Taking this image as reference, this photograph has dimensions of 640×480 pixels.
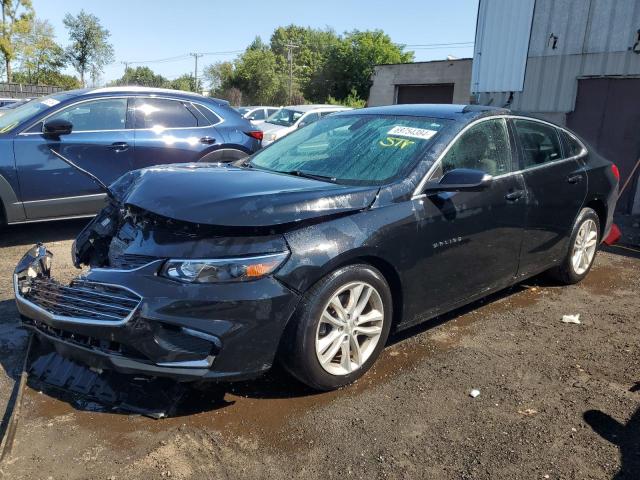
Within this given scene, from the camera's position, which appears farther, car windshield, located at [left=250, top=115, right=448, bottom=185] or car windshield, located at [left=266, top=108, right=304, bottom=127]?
car windshield, located at [left=266, top=108, right=304, bottom=127]

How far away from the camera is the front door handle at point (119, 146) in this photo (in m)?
6.29

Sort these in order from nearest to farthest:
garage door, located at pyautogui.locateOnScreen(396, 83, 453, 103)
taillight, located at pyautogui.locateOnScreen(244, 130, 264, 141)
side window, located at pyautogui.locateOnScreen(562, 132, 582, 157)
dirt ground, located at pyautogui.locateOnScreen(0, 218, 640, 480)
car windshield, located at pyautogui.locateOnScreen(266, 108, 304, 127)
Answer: dirt ground, located at pyautogui.locateOnScreen(0, 218, 640, 480) → side window, located at pyautogui.locateOnScreen(562, 132, 582, 157) → taillight, located at pyautogui.locateOnScreen(244, 130, 264, 141) → car windshield, located at pyautogui.locateOnScreen(266, 108, 304, 127) → garage door, located at pyautogui.locateOnScreen(396, 83, 453, 103)

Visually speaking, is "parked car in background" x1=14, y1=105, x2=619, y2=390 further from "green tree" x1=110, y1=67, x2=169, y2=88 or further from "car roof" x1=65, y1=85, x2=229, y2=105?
"green tree" x1=110, y1=67, x2=169, y2=88

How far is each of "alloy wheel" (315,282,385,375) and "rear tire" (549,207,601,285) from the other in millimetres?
2581

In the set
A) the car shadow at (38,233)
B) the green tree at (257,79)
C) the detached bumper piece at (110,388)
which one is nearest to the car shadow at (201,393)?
the detached bumper piece at (110,388)

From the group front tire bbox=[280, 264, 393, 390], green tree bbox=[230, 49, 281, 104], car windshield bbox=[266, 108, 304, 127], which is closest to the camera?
front tire bbox=[280, 264, 393, 390]

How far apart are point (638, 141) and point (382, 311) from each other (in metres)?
8.19

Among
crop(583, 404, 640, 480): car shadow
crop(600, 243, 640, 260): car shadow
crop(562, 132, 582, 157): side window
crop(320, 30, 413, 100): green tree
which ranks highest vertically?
crop(320, 30, 413, 100): green tree

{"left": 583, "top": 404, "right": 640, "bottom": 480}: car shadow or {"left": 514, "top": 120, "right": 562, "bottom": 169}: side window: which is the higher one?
{"left": 514, "top": 120, "right": 562, "bottom": 169}: side window

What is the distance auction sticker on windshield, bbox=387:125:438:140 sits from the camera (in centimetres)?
378

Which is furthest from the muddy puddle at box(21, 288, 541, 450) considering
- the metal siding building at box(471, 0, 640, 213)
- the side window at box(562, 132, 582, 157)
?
the metal siding building at box(471, 0, 640, 213)

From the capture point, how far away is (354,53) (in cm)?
4209

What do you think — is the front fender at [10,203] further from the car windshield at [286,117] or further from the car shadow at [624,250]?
the car windshield at [286,117]

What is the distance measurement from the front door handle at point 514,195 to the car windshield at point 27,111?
4.81m
